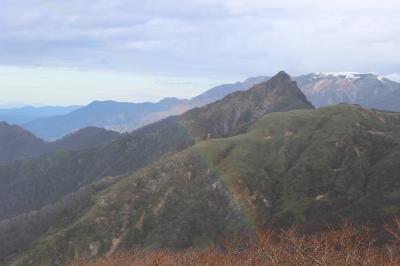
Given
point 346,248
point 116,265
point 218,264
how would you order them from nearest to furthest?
point 346,248
point 218,264
point 116,265

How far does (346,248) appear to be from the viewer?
40.7 metres

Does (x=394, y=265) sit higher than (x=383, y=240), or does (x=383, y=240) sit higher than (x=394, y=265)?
(x=394, y=265)

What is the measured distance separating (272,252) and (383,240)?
6533 inches

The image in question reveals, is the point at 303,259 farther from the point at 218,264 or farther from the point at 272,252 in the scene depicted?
the point at 218,264

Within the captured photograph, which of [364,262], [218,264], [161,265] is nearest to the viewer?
[364,262]

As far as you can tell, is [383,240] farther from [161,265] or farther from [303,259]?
[303,259]

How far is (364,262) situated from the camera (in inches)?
1486

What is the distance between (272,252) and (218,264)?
51.0 metres

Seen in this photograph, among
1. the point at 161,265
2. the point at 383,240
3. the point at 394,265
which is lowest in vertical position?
the point at 383,240

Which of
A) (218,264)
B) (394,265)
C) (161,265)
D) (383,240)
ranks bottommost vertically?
(383,240)

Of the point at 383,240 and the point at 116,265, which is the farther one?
the point at 383,240

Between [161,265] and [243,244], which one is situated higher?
[161,265]

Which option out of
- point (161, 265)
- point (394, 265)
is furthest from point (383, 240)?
point (394, 265)

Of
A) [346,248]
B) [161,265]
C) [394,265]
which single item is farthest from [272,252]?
[161,265]
